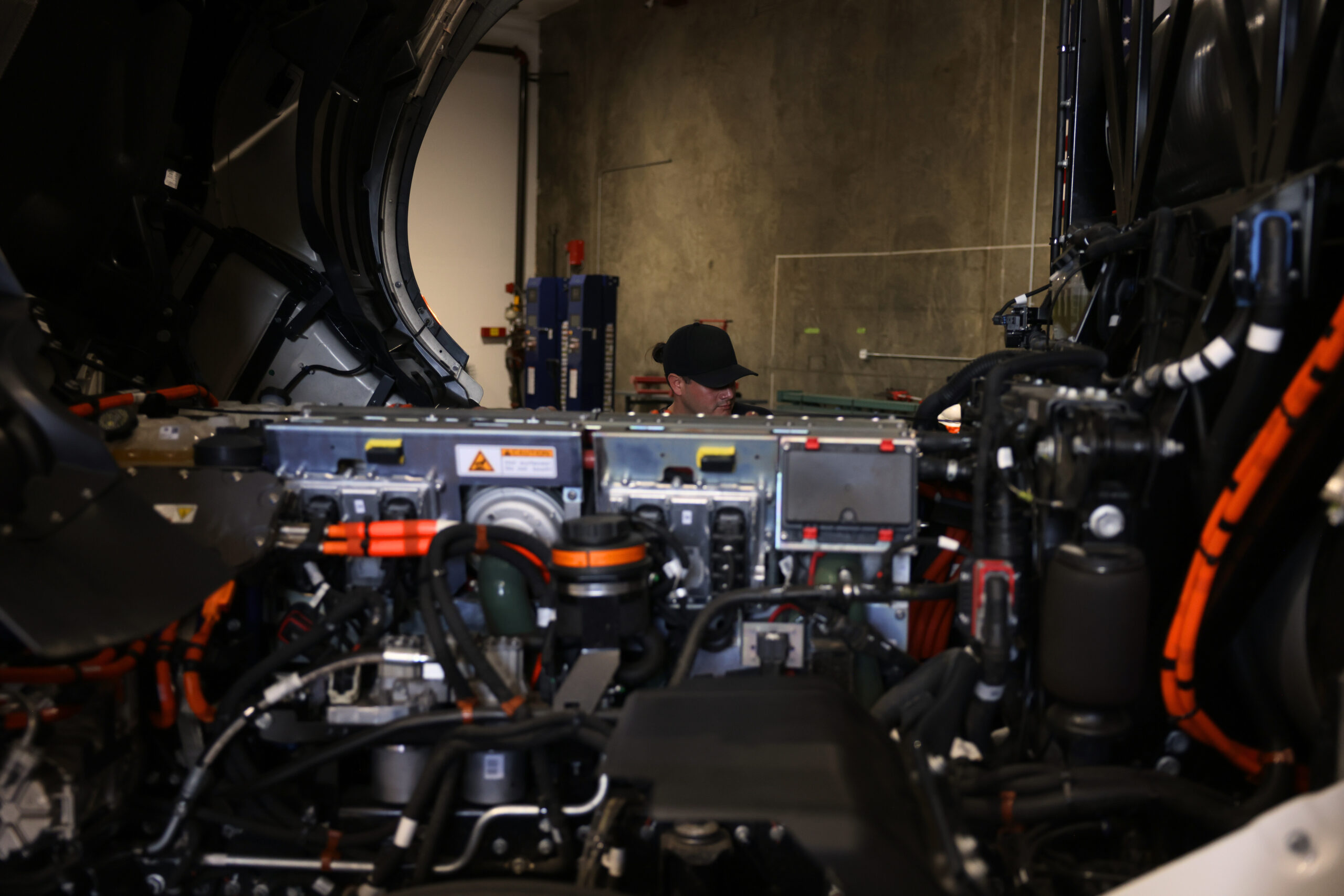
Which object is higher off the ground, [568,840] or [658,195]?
[658,195]

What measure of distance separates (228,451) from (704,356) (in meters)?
1.80

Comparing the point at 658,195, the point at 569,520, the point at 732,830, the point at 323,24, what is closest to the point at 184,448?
the point at 569,520

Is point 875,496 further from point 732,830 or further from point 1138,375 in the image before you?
point 732,830

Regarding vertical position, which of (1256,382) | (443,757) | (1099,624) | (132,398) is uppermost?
(1256,382)

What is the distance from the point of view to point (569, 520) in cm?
171

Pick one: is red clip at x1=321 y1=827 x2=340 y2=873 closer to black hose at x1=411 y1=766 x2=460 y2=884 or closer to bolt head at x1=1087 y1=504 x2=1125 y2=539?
black hose at x1=411 y1=766 x2=460 y2=884

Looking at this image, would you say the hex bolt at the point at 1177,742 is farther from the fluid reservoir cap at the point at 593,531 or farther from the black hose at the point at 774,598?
the fluid reservoir cap at the point at 593,531

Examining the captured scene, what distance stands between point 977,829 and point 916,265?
5823mm

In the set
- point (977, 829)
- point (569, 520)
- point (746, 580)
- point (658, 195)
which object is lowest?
point (977, 829)

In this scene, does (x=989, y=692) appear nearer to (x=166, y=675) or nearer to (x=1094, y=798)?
(x=1094, y=798)

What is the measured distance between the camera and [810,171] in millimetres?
7766

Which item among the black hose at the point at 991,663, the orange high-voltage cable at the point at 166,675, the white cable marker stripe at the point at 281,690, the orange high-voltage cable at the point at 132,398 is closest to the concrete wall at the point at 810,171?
the black hose at the point at 991,663

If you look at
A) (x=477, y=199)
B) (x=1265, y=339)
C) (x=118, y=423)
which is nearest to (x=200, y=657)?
(x=118, y=423)

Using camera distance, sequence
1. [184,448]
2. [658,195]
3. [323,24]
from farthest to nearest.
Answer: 1. [658,195]
2. [323,24]
3. [184,448]
